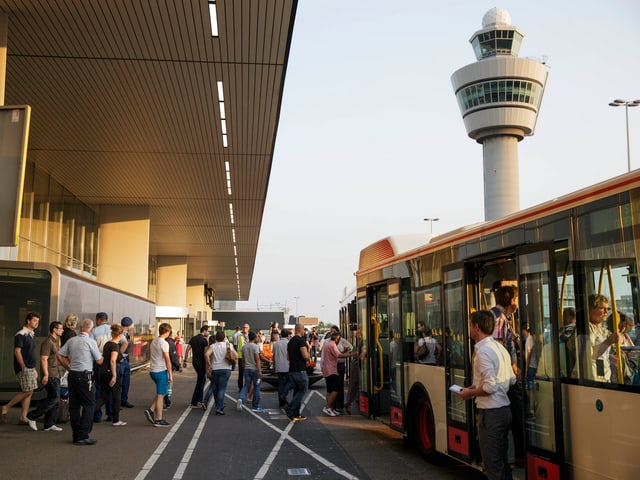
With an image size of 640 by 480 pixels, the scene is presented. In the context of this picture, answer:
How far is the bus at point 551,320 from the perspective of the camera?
5.20m

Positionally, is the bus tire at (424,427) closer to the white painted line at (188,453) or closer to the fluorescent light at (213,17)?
the white painted line at (188,453)

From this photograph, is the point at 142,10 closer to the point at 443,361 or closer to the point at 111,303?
the point at 443,361

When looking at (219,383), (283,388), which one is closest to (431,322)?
(219,383)

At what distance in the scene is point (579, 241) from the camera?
5.81m

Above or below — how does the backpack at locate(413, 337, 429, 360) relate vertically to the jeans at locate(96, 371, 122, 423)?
above

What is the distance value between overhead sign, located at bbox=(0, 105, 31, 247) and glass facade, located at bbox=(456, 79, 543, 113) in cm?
7171

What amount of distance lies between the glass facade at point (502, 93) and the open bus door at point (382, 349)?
68550mm

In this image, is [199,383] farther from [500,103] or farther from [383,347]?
[500,103]

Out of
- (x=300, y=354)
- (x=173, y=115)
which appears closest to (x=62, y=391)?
(x=300, y=354)

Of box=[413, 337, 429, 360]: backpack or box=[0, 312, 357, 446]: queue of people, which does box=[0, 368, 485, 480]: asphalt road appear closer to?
box=[0, 312, 357, 446]: queue of people

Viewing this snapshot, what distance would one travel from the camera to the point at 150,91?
56.6ft

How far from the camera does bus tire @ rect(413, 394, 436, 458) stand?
9125 mm

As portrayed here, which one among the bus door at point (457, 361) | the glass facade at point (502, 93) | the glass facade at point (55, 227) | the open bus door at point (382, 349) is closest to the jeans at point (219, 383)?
the open bus door at point (382, 349)

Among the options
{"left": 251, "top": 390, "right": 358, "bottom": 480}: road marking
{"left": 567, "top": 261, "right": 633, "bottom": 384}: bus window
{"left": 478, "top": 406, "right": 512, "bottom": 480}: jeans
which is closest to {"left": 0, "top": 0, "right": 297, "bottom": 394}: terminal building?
{"left": 251, "top": 390, "right": 358, "bottom": 480}: road marking
